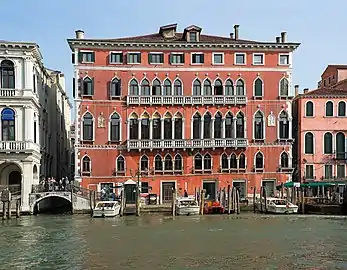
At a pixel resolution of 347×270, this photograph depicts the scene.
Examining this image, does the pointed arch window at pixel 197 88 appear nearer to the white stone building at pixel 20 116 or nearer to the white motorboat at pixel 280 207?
the white motorboat at pixel 280 207

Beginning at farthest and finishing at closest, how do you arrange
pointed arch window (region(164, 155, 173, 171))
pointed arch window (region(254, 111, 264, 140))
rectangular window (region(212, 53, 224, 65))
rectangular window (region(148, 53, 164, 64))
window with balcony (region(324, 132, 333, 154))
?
window with balcony (region(324, 132, 333, 154))
pointed arch window (region(254, 111, 264, 140))
rectangular window (region(212, 53, 224, 65))
pointed arch window (region(164, 155, 173, 171))
rectangular window (region(148, 53, 164, 64))

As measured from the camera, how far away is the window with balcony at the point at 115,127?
117 feet

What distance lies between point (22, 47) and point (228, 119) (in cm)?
1216

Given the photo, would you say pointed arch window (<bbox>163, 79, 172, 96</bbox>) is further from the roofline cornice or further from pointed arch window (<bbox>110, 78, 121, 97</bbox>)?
pointed arch window (<bbox>110, 78, 121, 97</bbox>)

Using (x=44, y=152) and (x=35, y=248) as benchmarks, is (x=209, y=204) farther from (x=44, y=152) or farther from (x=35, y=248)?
(x=35, y=248)

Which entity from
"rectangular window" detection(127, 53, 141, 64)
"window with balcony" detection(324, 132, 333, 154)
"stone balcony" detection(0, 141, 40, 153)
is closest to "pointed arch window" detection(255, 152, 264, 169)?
"window with balcony" detection(324, 132, 333, 154)

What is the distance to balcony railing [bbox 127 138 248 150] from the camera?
35531 mm

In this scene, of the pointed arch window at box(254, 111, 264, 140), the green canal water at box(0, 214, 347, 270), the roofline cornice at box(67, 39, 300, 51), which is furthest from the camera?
the pointed arch window at box(254, 111, 264, 140)

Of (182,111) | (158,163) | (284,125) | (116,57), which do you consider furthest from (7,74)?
(284,125)

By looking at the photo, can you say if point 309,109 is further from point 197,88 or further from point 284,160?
point 197,88

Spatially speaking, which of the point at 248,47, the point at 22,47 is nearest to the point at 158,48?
the point at 248,47

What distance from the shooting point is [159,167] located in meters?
36.0

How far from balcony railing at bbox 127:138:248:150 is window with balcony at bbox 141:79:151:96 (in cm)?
272

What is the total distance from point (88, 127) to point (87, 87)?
2204mm
